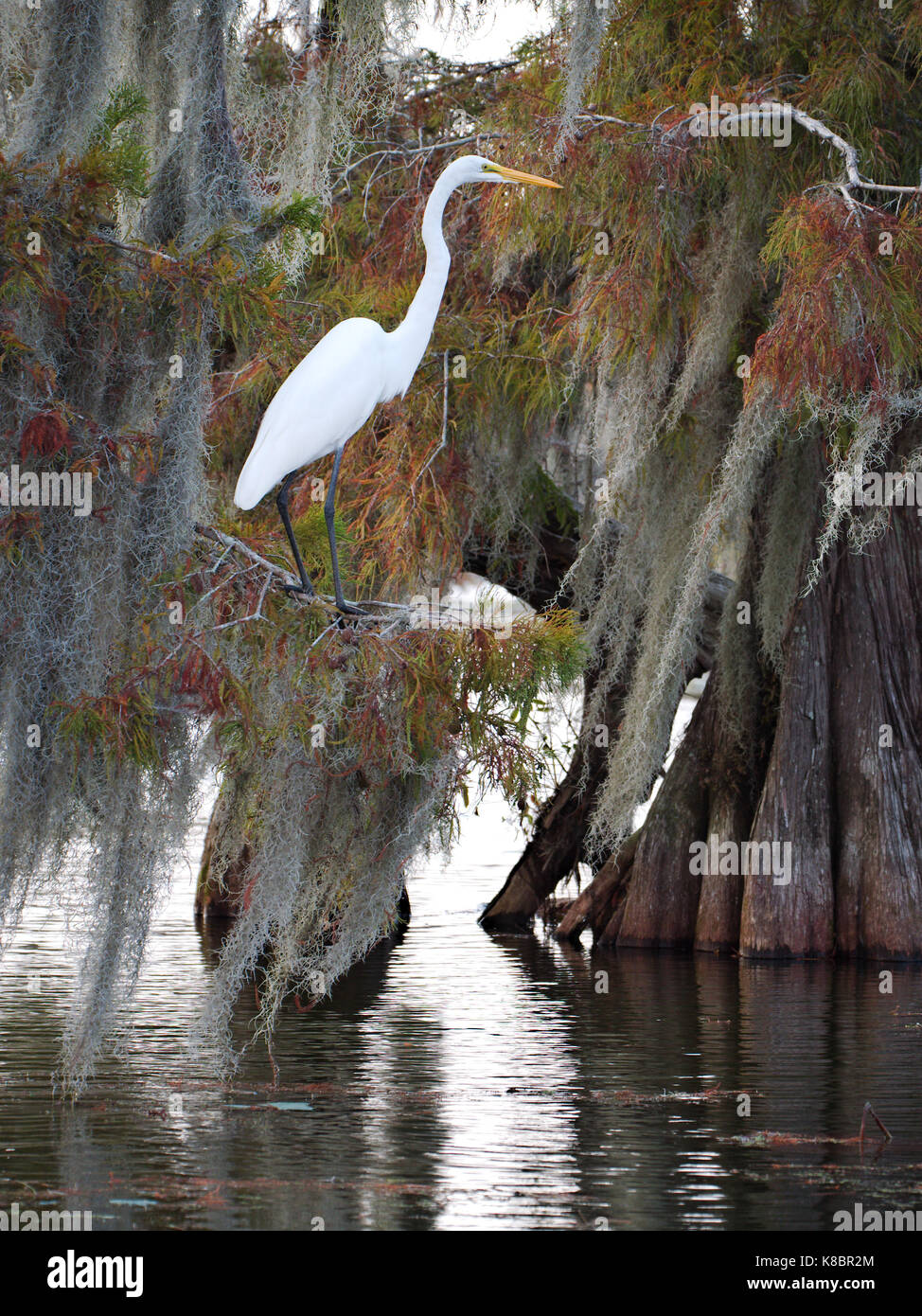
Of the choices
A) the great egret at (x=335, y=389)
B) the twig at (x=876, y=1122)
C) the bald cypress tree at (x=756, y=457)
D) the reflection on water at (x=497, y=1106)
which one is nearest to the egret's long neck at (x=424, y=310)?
the great egret at (x=335, y=389)

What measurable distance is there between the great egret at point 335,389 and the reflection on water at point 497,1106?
6.65 ft

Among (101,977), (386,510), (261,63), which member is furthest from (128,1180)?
(261,63)

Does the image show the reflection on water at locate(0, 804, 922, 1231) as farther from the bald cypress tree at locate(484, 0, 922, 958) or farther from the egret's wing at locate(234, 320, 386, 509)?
the egret's wing at locate(234, 320, 386, 509)

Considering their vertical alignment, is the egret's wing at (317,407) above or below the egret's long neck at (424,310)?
below

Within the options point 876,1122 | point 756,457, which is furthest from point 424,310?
point 756,457

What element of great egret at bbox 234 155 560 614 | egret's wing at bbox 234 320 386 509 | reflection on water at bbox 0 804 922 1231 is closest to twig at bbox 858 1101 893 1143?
reflection on water at bbox 0 804 922 1231

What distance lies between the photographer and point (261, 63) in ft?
33.3

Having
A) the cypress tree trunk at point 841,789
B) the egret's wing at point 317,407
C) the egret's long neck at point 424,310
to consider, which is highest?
the egret's long neck at point 424,310

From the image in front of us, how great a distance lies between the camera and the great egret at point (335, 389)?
5605 millimetres

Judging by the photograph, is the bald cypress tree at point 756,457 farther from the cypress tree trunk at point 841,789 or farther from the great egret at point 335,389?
the great egret at point 335,389

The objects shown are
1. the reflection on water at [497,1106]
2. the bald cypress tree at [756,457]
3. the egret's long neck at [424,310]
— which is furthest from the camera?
the bald cypress tree at [756,457]

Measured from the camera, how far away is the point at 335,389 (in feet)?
18.4

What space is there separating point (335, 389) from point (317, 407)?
3.4 inches

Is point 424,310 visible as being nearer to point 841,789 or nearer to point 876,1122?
point 876,1122
